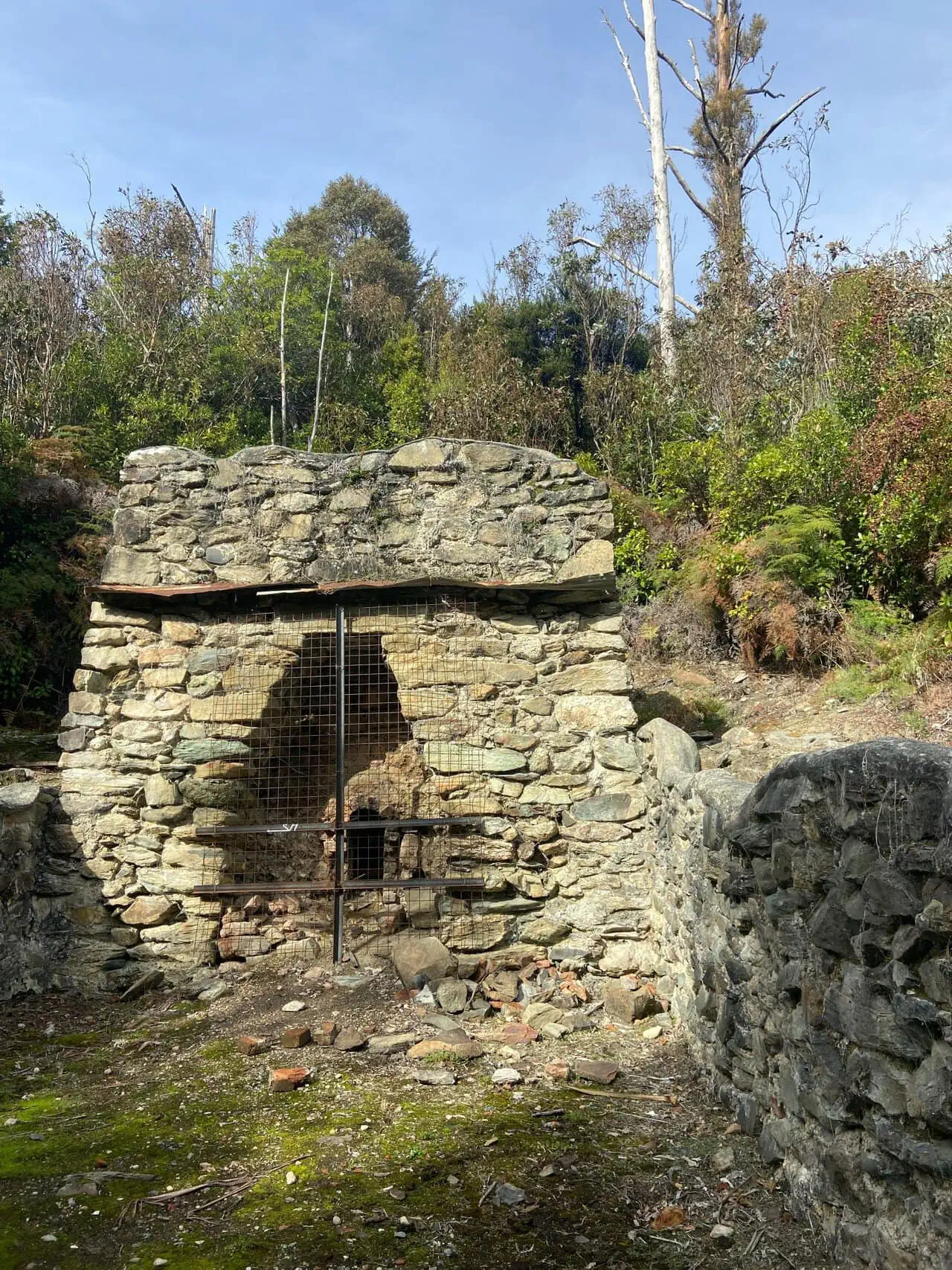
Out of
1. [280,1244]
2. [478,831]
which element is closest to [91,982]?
[478,831]

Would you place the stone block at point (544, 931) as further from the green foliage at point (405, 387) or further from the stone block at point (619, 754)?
the green foliage at point (405, 387)

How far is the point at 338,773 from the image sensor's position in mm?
5535

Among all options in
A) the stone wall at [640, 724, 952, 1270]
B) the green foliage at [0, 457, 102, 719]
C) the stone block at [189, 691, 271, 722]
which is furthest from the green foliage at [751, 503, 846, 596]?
the green foliage at [0, 457, 102, 719]

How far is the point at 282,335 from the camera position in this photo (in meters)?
15.6

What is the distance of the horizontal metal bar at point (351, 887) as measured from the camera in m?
5.44

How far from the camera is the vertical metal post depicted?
5512 millimetres

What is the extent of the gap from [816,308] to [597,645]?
7814mm

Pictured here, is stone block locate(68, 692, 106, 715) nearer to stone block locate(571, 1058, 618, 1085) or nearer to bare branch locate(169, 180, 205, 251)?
stone block locate(571, 1058, 618, 1085)

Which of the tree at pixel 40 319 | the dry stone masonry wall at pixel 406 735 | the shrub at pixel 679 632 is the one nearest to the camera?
the dry stone masonry wall at pixel 406 735

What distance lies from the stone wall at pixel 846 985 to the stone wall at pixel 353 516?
254 cm

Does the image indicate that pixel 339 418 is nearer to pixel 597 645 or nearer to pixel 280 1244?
pixel 597 645

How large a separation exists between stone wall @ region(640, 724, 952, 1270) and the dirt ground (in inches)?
11.3

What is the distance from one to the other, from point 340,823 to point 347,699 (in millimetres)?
846

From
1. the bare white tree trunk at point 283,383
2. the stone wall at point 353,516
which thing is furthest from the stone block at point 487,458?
the bare white tree trunk at point 283,383
